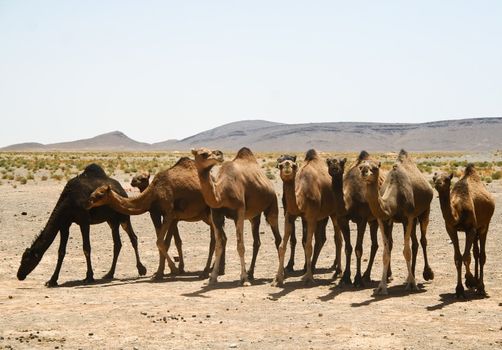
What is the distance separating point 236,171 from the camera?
14031 millimetres

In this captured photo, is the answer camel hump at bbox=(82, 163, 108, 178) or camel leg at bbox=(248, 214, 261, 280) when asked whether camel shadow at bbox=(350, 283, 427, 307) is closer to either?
camel leg at bbox=(248, 214, 261, 280)

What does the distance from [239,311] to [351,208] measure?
3.19 m

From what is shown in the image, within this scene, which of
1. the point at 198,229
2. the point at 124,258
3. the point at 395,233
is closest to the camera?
the point at 124,258

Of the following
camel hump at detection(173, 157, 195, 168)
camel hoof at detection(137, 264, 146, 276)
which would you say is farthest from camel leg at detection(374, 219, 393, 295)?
camel hoof at detection(137, 264, 146, 276)

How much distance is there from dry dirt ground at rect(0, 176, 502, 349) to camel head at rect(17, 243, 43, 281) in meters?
0.21

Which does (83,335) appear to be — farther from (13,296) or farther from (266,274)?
(266,274)

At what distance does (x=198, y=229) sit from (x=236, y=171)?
7989mm

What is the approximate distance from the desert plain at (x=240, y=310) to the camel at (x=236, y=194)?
73 centimetres

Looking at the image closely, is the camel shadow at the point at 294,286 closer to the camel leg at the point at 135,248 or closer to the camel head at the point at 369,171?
the camel head at the point at 369,171

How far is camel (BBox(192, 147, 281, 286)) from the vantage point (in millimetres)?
13008

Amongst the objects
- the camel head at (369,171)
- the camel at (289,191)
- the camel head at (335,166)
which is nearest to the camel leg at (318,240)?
the camel at (289,191)

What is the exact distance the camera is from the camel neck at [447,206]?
11188mm

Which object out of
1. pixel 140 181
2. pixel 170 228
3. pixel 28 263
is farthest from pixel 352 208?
pixel 28 263

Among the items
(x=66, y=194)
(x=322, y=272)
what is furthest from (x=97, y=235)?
(x=322, y=272)
